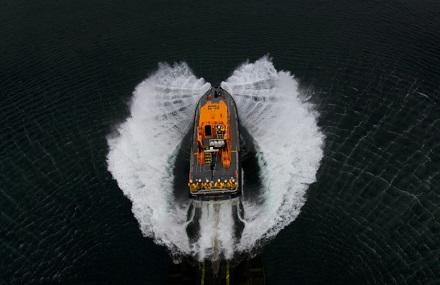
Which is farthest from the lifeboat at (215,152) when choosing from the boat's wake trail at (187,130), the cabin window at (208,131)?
the boat's wake trail at (187,130)

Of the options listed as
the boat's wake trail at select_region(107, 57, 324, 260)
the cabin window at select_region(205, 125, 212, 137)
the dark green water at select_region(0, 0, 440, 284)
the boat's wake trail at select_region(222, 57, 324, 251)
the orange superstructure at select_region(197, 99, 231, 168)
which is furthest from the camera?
the cabin window at select_region(205, 125, 212, 137)

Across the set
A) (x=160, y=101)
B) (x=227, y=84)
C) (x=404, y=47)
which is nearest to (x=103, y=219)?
(x=160, y=101)

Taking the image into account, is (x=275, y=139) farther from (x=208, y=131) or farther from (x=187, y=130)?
(x=187, y=130)

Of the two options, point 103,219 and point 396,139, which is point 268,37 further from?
point 103,219

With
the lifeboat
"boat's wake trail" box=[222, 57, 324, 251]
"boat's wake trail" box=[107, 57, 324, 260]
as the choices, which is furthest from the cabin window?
"boat's wake trail" box=[222, 57, 324, 251]

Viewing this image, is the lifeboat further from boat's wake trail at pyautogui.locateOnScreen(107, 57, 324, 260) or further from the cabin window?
boat's wake trail at pyautogui.locateOnScreen(107, 57, 324, 260)

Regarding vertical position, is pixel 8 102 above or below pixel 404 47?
below

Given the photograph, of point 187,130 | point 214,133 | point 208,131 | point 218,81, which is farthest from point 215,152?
point 218,81
